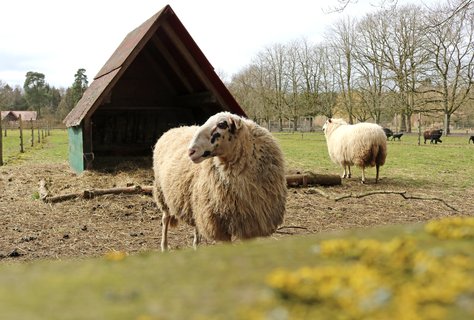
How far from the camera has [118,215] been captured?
8883 millimetres

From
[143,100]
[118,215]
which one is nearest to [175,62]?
[143,100]

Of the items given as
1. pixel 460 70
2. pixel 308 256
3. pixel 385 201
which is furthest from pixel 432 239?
pixel 460 70

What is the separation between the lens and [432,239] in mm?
1635

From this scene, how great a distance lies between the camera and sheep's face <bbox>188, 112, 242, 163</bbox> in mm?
5391

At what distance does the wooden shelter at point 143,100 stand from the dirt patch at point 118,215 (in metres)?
1.89

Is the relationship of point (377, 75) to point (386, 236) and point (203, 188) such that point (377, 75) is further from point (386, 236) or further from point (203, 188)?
point (386, 236)

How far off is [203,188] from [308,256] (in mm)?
4248

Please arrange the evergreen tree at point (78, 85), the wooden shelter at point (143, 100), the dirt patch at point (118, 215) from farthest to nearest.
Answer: the evergreen tree at point (78, 85) < the wooden shelter at point (143, 100) < the dirt patch at point (118, 215)

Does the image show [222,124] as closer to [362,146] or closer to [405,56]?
[362,146]

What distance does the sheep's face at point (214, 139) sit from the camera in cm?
539

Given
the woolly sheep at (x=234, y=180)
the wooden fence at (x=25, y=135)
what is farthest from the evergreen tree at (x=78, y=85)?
the woolly sheep at (x=234, y=180)

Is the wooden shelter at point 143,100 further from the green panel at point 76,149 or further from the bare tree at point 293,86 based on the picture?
the bare tree at point 293,86

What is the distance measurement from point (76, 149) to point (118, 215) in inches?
226

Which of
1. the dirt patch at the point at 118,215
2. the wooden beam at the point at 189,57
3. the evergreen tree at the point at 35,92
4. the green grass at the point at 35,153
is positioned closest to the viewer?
the dirt patch at the point at 118,215
